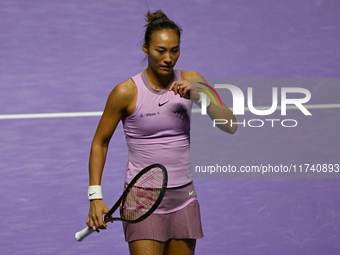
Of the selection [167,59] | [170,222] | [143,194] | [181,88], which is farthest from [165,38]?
[170,222]

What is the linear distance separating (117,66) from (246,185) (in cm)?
142

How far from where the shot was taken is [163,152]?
205 cm

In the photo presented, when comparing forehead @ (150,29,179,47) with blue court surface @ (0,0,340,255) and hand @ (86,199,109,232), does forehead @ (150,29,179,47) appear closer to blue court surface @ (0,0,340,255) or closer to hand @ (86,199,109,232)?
hand @ (86,199,109,232)

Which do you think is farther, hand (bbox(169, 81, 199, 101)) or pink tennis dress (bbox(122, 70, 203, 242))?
pink tennis dress (bbox(122, 70, 203, 242))

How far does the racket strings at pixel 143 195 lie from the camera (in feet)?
6.39

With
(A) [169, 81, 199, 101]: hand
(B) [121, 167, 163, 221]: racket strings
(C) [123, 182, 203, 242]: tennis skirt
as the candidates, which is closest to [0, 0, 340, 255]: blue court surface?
(C) [123, 182, 203, 242]: tennis skirt

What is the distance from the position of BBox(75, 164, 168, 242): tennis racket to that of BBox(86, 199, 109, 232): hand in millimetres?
21

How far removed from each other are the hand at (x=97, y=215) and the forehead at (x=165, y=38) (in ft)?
2.18

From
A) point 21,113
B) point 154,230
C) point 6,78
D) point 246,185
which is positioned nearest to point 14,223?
point 21,113

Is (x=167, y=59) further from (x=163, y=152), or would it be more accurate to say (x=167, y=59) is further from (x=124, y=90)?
(x=163, y=152)

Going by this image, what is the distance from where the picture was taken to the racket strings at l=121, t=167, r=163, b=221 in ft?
6.39

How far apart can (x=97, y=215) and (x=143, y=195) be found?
0.63 ft

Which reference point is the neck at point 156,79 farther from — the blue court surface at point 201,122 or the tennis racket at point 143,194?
the blue court surface at point 201,122

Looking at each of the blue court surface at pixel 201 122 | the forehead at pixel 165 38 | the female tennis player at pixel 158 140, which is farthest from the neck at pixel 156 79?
the blue court surface at pixel 201 122
